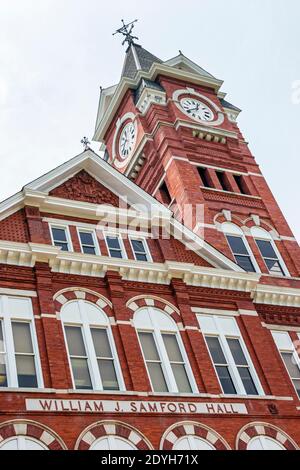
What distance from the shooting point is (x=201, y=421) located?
749 inches

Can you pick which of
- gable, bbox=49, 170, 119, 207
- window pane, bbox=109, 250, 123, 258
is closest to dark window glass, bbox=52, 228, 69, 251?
gable, bbox=49, 170, 119, 207

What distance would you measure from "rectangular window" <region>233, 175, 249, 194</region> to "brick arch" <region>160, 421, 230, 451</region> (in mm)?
16146

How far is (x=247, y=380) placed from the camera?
21594 mm

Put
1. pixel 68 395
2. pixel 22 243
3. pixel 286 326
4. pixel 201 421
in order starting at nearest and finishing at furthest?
pixel 68 395 < pixel 201 421 < pixel 22 243 < pixel 286 326

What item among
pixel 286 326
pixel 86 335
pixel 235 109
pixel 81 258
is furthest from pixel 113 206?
pixel 235 109

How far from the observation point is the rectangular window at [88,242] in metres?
22.9

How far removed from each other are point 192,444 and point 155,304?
17.4ft

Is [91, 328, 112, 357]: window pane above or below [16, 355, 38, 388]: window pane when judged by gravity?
above

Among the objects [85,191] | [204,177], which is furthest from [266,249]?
[85,191]

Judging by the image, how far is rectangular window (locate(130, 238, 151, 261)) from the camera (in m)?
23.8

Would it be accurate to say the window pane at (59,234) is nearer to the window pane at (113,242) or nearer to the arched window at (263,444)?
the window pane at (113,242)

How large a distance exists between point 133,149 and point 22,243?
53.7 ft

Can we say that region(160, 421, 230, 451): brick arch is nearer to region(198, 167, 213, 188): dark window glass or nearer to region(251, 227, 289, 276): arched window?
region(251, 227, 289, 276): arched window
